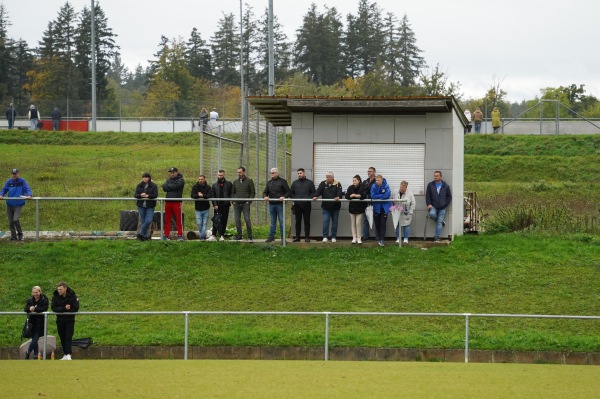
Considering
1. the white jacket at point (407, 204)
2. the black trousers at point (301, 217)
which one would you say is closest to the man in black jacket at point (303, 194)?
the black trousers at point (301, 217)

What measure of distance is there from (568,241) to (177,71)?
66041mm

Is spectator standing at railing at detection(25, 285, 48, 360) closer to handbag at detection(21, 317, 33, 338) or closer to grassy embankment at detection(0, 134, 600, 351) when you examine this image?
handbag at detection(21, 317, 33, 338)

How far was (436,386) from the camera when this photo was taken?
16.9 m

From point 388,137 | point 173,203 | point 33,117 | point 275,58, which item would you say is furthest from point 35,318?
point 275,58

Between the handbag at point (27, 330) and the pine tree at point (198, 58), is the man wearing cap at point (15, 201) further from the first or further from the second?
the pine tree at point (198, 58)

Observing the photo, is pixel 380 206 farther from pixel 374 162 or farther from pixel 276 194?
pixel 276 194

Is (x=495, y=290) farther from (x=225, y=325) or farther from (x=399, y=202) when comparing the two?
(x=225, y=325)

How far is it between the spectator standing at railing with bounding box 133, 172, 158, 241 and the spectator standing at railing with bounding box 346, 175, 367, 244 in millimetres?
4981

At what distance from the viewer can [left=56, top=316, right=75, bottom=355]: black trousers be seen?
22.2 metres

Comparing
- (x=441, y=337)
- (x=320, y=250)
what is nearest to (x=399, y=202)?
(x=320, y=250)

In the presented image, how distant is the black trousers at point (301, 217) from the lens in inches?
1144

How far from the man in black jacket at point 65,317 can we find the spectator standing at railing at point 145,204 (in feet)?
22.5

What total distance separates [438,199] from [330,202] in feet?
8.87

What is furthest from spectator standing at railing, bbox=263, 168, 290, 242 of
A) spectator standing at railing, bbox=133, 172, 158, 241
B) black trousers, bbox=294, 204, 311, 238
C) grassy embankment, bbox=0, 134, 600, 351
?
spectator standing at railing, bbox=133, 172, 158, 241
